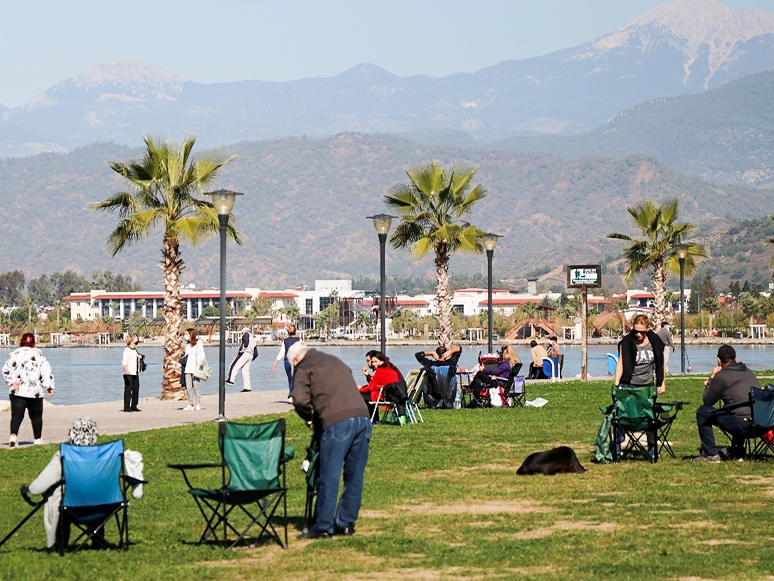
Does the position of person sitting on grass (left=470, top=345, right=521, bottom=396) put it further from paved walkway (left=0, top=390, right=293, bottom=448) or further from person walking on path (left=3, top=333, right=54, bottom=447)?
person walking on path (left=3, top=333, right=54, bottom=447)

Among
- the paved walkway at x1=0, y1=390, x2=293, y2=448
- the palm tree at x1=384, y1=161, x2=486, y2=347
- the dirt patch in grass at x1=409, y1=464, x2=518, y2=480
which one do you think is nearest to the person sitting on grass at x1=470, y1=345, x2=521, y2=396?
the paved walkway at x1=0, y1=390, x2=293, y2=448

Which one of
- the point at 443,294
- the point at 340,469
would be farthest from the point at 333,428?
the point at 443,294

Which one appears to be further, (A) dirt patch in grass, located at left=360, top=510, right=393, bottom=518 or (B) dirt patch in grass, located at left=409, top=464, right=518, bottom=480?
(B) dirt patch in grass, located at left=409, top=464, right=518, bottom=480

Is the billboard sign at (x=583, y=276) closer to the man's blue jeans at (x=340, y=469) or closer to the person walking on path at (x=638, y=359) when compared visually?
the person walking on path at (x=638, y=359)

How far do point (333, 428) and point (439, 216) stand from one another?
29.0m

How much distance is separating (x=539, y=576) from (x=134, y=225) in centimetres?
2212

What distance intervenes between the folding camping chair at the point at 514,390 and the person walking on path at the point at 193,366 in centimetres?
567

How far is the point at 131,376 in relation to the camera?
80.1ft

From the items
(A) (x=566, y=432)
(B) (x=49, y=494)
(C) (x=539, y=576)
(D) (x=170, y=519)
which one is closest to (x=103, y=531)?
(B) (x=49, y=494)

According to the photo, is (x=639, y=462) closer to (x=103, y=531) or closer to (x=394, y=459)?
(x=394, y=459)

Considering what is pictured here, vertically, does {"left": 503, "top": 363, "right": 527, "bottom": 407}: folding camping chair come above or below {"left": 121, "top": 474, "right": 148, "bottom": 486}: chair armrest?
below

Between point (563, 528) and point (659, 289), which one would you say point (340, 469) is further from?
point (659, 289)

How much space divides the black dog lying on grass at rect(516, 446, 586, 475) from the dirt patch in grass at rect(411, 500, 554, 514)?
1798mm

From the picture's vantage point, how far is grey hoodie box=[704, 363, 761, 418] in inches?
531
